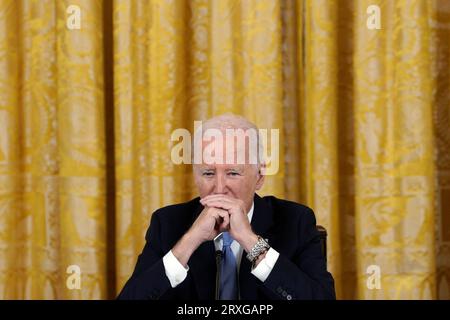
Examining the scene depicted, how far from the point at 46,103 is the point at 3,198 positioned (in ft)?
1.25

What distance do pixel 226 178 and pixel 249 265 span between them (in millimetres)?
235

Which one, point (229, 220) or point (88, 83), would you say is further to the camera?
point (88, 83)

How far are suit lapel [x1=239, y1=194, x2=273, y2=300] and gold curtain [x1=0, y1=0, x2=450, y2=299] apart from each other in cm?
49

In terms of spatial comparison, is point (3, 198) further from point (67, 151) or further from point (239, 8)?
point (239, 8)

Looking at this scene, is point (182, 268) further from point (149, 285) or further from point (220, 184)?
point (220, 184)

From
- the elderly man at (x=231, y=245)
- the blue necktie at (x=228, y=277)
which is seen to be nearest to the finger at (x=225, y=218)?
the elderly man at (x=231, y=245)

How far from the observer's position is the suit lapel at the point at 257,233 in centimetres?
148

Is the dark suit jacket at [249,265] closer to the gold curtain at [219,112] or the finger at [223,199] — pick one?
the finger at [223,199]

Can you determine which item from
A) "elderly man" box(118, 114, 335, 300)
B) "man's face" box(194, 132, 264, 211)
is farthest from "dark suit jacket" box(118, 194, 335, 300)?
"man's face" box(194, 132, 264, 211)

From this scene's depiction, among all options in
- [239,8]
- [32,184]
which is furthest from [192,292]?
[239,8]

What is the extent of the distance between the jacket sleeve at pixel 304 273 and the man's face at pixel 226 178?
189mm

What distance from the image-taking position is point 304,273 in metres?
1.47

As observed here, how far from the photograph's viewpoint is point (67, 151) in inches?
81.3

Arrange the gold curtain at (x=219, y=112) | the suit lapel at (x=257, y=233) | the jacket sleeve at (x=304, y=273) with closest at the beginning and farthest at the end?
the jacket sleeve at (x=304, y=273) < the suit lapel at (x=257, y=233) < the gold curtain at (x=219, y=112)
